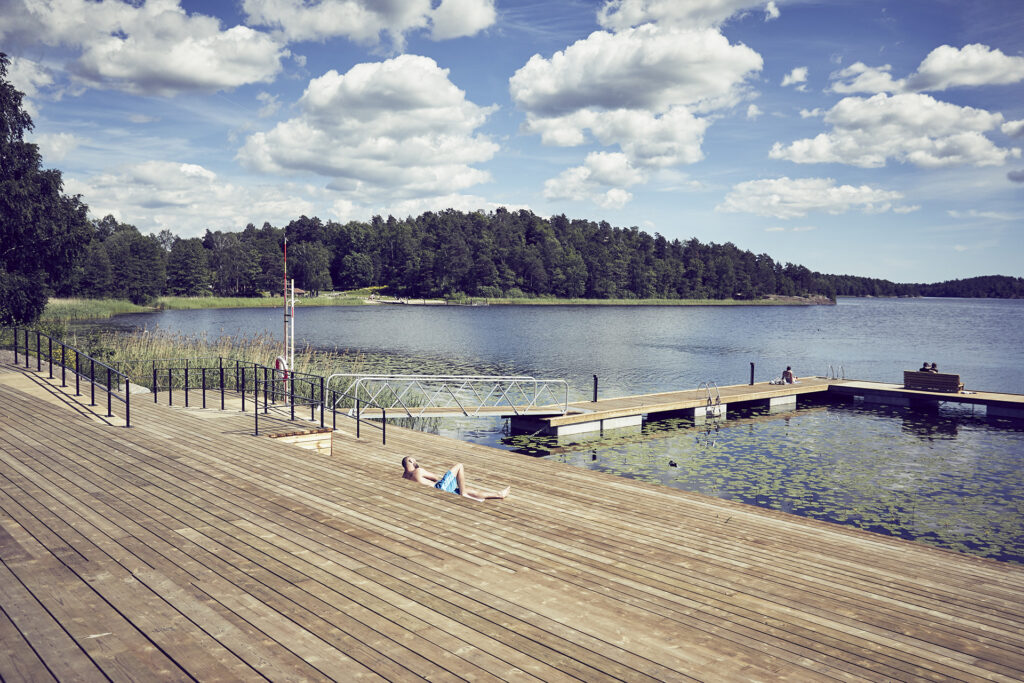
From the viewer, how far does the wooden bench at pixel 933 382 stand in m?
24.4

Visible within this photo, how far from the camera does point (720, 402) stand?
856 inches

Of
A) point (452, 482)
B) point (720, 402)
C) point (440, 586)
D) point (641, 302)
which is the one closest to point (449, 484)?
point (452, 482)

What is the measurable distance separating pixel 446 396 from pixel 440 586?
58.6 ft

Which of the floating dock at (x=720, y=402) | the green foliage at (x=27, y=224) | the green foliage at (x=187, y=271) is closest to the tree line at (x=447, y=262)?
the green foliage at (x=187, y=271)

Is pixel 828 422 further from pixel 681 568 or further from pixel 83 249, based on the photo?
pixel 83 249

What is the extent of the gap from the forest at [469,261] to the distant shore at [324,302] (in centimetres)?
337

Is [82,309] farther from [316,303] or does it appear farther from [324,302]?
[324,302]

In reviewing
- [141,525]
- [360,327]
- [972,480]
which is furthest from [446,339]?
[141,525]

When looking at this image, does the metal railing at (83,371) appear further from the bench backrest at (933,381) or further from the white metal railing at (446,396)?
the bench backrest at (933,381)

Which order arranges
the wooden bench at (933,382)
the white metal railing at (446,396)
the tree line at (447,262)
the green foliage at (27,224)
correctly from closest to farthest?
the white metal railing at (446,396) → the wooden bench at (933,382) → the green foliage at (27,224) → the tree line at (447,262)

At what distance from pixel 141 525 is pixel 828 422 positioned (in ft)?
68.4

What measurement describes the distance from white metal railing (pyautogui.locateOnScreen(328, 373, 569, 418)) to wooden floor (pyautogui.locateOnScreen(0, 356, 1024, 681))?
7260 millimetres

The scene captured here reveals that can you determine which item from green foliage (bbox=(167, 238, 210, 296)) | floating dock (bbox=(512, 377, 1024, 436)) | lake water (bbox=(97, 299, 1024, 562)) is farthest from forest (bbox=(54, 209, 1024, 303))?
floating dock (bbox=(512, 377, 1024, 436))

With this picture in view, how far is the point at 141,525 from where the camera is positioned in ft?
19.9
